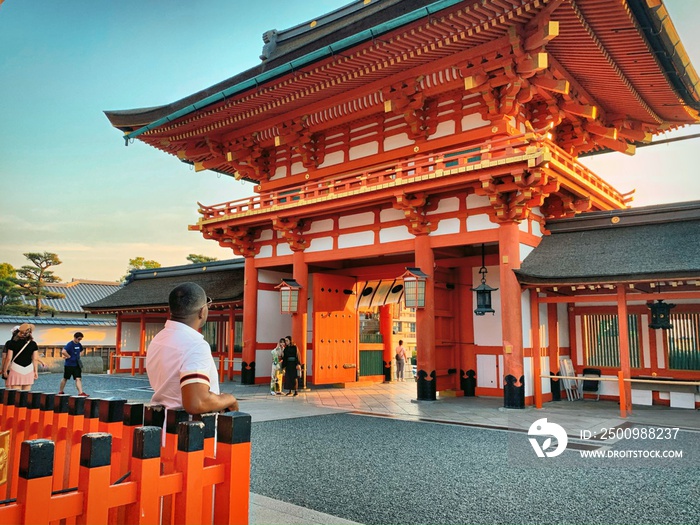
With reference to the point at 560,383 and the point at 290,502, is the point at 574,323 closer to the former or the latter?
the point at 560,383

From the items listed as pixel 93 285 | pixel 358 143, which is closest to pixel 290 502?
pixel 358 143

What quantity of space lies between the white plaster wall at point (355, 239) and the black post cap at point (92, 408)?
440 inches

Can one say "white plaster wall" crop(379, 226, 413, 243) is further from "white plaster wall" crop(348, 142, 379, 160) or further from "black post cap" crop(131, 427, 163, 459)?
"black post cap" crop(131, 427, 163, 459)

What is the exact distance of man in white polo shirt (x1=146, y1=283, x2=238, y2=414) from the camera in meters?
2.33

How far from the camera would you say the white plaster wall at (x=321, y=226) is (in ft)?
47.7

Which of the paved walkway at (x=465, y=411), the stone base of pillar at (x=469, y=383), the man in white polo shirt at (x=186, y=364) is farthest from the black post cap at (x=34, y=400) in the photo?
the stone base of pillar at (x=469, y=383)

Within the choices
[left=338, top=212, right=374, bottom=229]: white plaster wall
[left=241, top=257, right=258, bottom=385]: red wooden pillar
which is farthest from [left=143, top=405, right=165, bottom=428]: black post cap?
[left=241, top=257, right=258, bottom=385]: red wooden pillar

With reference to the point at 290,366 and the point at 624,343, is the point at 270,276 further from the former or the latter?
the point at 624,343

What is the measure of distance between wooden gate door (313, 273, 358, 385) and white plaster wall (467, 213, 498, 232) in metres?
5.26

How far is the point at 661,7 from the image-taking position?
938cm

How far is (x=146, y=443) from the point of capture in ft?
6.20

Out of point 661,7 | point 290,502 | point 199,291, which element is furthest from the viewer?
point 661,7

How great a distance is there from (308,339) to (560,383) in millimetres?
7361

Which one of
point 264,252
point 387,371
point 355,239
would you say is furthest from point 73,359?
point 387,371
